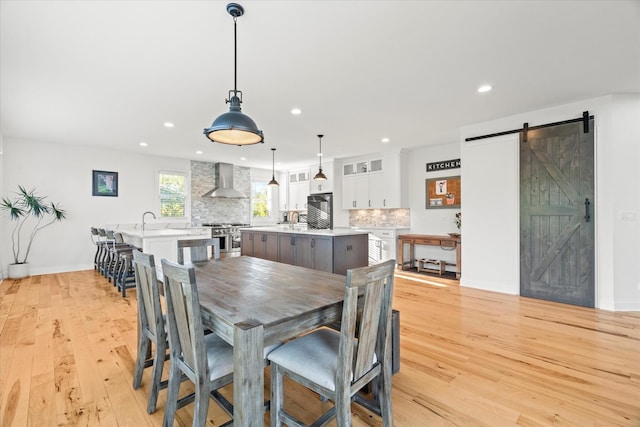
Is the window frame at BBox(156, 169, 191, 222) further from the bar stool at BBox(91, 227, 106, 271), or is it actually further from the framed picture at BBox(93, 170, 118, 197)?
the bar stool at BBox(91, 227, 106, 271)

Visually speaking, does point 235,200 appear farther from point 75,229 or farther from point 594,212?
point 594,212

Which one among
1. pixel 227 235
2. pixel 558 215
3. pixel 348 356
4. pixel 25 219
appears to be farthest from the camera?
pixel 227 235

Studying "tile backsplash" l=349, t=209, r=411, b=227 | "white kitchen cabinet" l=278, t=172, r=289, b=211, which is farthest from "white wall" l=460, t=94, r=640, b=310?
"white kitchen cabinet" l=278, t=172, r=289, b=211

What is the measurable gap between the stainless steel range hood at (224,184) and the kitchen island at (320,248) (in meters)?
2.43

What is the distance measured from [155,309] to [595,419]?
8.72ft

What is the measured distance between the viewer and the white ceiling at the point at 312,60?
6.82 feet

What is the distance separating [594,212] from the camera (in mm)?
3699

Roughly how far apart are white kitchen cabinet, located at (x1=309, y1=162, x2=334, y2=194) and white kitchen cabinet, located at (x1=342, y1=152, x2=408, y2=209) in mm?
334

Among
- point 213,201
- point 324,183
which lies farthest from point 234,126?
point 213,201

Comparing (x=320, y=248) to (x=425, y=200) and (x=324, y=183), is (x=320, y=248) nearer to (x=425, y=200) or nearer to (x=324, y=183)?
A: (x=425, y=200)

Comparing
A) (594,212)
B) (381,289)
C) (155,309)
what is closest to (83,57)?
(155,309)

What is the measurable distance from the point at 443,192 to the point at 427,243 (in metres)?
1.13

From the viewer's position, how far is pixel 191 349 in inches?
56.7

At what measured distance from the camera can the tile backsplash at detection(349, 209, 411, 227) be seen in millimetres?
6778
